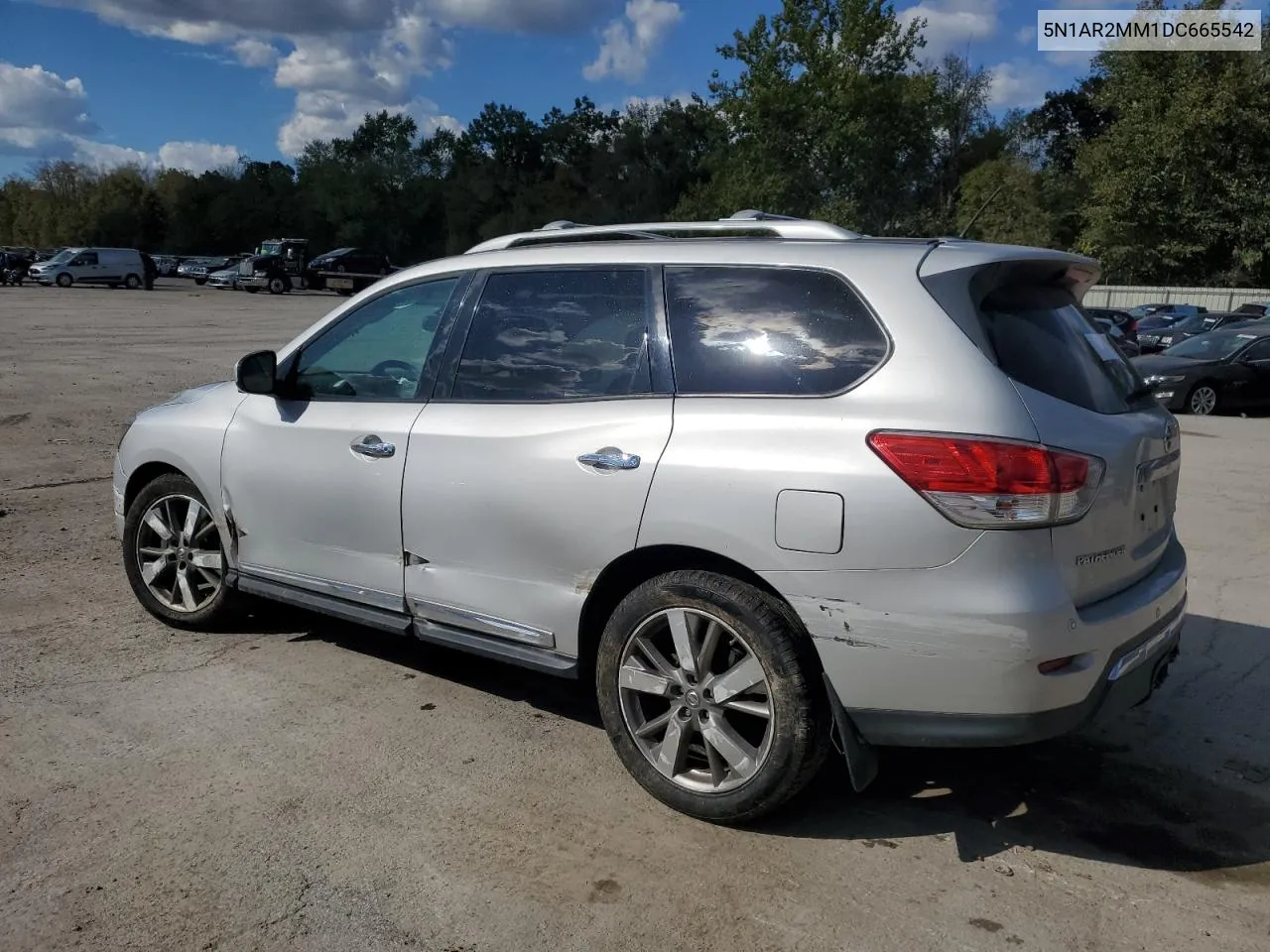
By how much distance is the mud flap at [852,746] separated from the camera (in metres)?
3.25

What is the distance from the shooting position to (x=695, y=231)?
13.3 feet

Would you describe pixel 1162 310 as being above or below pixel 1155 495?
above

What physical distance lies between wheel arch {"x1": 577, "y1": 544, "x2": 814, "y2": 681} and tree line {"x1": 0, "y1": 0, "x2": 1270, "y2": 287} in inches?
1144

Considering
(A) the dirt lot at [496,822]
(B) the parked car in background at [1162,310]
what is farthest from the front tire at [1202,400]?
(B) the parked car in background at [1162,310]

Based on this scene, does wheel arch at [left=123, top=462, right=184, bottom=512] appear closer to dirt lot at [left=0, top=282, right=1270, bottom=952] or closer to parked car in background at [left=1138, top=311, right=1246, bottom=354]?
dirt lot at [left=0, top=282, right=1270, bottom=952]

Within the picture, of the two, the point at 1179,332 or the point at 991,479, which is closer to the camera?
the point at 991,479

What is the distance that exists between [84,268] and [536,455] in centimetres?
4943

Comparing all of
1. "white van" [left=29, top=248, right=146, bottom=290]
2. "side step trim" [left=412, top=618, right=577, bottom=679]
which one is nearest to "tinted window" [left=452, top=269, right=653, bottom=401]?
"side step trim" [left=412, top=618, right=577, bottom=679]

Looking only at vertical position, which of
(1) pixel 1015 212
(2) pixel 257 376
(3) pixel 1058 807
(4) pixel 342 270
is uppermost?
(1) pixel 1015 212

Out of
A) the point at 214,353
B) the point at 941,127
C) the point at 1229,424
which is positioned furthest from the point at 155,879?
the point at 941,127

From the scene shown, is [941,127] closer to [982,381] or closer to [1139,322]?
[1139,322]

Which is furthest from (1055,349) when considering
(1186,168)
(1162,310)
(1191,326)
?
(1186,168)

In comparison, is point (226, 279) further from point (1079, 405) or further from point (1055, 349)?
point (1079, 405)

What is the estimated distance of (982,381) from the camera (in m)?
3.16
